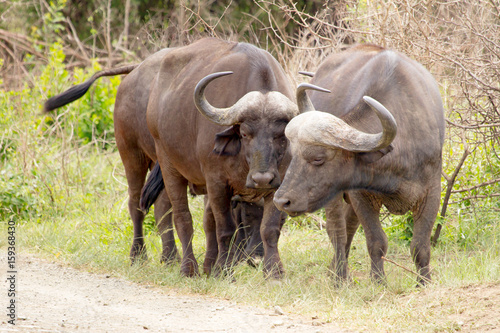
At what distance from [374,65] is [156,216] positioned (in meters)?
3.03

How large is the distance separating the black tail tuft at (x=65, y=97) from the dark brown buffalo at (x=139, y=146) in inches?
24.7

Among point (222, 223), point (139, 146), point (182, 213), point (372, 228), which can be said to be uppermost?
point (139, 146)

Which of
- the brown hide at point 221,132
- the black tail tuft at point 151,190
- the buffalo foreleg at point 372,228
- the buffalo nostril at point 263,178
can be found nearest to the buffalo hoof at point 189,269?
the brown hide at point 221,132

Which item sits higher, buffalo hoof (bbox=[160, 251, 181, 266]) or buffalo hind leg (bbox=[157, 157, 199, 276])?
buffalo hind leg (bbox=[157, 157, 199, 276])

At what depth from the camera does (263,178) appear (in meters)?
5.09

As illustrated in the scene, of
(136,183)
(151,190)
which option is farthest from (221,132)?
(136,183)

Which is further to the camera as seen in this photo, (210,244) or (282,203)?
(210,244)

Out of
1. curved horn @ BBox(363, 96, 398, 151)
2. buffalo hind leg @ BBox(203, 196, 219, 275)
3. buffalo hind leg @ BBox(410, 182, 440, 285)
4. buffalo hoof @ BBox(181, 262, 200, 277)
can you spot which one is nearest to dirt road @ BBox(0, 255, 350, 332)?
buffalo hoof @ BBox(181, 262, 200, 277)

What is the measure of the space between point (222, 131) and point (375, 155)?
51.4 inches

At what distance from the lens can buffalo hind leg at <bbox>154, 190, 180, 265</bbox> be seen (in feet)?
22.3

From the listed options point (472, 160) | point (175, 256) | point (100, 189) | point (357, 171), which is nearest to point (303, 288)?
point (357, 171)

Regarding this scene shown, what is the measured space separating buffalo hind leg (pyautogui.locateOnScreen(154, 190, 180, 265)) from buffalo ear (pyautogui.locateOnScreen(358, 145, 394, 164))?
2.43m

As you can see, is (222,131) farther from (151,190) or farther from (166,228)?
(166,228)

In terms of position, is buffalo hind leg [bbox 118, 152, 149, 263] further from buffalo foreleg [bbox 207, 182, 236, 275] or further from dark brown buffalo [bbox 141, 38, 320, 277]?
buffalo foreleg [bbox 207, 182, 236, 275]
